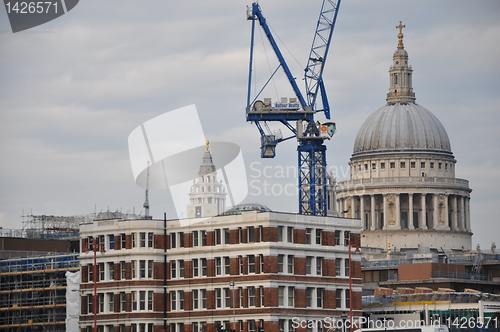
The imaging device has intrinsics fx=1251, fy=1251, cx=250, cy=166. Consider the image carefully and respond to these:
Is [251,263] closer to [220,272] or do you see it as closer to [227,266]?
[227,266]

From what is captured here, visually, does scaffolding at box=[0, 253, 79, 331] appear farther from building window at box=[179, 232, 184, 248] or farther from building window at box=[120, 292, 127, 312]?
building window at box=[179, 232, 184, 248]

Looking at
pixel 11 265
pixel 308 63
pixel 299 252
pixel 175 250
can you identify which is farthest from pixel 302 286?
pixel 308 63

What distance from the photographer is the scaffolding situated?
510ft

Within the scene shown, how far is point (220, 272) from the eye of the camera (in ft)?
432

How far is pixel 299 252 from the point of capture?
428 feet

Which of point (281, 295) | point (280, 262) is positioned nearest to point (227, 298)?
point (281, 295)

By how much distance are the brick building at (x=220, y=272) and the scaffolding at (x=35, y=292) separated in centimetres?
1774

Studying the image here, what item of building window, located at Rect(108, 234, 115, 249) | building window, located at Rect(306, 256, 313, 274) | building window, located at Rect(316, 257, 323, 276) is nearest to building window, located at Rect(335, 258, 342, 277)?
building window, located at Rect(316, 257, 323, 276)

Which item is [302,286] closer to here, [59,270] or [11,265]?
[59,270]

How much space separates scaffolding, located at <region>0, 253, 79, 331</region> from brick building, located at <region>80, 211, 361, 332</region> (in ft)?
58.2

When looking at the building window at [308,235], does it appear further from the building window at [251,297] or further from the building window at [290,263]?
the building window at [251,297]

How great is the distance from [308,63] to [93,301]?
71996 millimetres

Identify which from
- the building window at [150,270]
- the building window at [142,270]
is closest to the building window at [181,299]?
the building window at [150,270]

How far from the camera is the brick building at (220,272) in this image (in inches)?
5037
